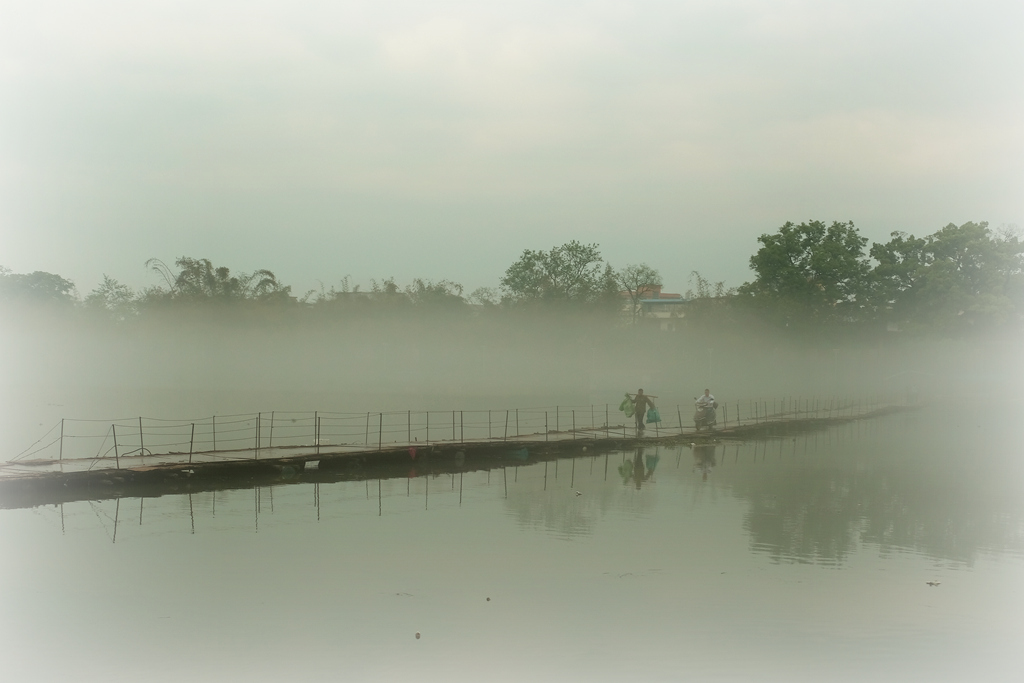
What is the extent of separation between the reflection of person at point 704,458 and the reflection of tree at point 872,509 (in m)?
0.91

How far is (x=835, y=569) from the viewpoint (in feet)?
56.5

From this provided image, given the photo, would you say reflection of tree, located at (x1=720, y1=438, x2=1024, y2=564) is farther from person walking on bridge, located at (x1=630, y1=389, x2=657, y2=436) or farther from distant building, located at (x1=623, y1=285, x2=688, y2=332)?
distant building, located at (x1=623, y1=285, x2=688, y2=332)

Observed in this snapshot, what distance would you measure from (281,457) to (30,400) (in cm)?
4939

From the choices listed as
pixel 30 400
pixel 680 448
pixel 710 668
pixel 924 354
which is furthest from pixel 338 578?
pixel 924 354

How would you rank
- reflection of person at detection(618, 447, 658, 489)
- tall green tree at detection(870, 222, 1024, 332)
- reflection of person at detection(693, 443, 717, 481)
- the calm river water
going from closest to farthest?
the calm river water, reflection of person at detection(618, 447, 658, 489), reflection of person at detection(693, 443, 717, 481), tall green tree at detection(870, 222, 1024, 332)

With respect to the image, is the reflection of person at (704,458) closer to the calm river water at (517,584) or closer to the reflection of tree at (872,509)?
the reflection of tree at (872,509)

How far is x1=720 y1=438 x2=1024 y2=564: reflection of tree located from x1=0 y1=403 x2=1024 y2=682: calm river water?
13 cm

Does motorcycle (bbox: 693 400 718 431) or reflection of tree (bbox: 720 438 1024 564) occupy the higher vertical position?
motorcycle (bbox: 693 400 718 431)

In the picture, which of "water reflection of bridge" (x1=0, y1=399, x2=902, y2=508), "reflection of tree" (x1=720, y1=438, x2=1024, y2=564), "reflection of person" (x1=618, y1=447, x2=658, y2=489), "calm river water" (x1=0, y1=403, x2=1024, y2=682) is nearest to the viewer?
"calm river water" (x1=0, y1=403, x2=1024, y2=682)

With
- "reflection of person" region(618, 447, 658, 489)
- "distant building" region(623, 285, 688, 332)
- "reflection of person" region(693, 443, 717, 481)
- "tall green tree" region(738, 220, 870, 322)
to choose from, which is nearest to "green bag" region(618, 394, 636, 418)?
"reflection of person" region(693, 443, 717, 481)

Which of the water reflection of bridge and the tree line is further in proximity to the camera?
the tree line

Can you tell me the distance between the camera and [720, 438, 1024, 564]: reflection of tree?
19.5 meters

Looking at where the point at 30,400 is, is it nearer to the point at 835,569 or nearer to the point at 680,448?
the point at 680,448

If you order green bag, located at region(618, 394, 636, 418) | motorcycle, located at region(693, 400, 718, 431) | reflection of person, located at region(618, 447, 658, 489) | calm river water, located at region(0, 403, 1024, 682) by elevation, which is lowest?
calm river water, located at region(0, 403, 1024, 682)
